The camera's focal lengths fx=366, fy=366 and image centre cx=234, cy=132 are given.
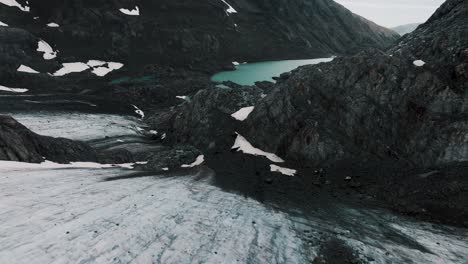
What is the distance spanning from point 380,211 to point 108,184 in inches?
740

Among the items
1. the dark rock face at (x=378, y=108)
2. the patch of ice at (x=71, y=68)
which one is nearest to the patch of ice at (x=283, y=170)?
the dark rock face at (x=378, y=108)

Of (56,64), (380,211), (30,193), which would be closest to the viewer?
(30,193)

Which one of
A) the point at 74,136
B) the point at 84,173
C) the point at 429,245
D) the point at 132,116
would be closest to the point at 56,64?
the point at 132,116

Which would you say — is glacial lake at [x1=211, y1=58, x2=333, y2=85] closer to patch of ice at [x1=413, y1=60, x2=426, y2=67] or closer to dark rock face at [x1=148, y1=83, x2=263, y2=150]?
dark rock face at [x1=148, y1=83, x2=263, y2=150]

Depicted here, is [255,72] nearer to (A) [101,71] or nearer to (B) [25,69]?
(A) [101,71]

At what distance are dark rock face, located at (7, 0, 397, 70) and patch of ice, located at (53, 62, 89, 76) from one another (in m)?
4.70

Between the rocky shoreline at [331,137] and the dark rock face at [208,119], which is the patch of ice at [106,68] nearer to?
the rocky shoreline at [331,137]

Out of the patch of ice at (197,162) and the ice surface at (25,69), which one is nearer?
the patch of ice at (197,162)

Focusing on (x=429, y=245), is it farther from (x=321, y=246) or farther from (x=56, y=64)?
(x=56, y=64)

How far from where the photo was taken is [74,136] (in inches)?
1703

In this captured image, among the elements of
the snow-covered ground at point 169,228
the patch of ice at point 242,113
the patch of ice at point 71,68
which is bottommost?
the snow-covered ground at point 169,228

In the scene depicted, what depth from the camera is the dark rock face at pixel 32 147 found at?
27234mm

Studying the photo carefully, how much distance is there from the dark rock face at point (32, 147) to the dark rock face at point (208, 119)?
1139 centimetres

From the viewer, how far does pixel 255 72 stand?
106 meters
